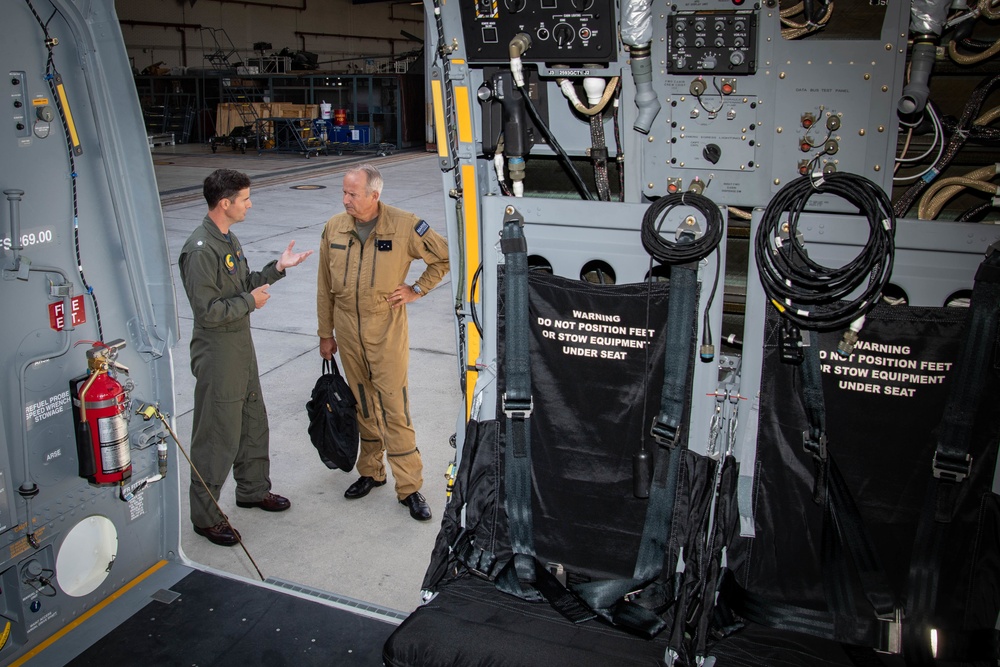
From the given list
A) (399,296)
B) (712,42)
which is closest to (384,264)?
(399,296)

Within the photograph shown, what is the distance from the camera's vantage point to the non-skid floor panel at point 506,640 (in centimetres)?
254

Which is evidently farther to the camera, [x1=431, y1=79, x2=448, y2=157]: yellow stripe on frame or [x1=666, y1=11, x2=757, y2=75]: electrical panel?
[x1=431, y1=79, x2=448, y2=157]: yellow stripe on frame

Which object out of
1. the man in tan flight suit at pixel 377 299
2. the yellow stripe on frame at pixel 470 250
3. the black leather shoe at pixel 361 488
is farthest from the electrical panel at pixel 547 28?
the black leather shoe at pixel 361 488

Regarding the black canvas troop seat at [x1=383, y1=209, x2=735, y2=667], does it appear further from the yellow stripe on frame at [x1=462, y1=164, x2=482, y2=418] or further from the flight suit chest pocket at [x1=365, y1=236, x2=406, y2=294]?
the flight suit chest pocket at [x1=365, y1=236, x2=406, y2=294]

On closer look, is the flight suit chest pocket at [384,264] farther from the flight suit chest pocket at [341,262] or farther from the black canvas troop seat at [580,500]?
the black canvas troop seat at [580,500]

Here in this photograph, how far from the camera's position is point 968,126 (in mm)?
2463

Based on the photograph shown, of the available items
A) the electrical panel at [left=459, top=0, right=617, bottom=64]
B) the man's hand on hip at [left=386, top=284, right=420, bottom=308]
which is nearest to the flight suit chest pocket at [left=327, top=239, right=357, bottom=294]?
the man's hand on hip at [left=386, top=284, right=420, bottom=308]

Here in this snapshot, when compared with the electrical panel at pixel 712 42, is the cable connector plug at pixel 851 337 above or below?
below

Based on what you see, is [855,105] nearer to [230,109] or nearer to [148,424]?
[148,424]

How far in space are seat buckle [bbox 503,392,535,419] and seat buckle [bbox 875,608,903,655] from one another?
1305 mm

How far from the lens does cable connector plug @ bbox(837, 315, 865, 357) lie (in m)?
2.47

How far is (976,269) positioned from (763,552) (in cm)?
113

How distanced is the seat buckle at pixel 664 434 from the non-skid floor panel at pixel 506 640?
2.09ft

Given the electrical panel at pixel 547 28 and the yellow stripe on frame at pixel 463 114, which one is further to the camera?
the yellow stripe on frame at pixel 463 114
